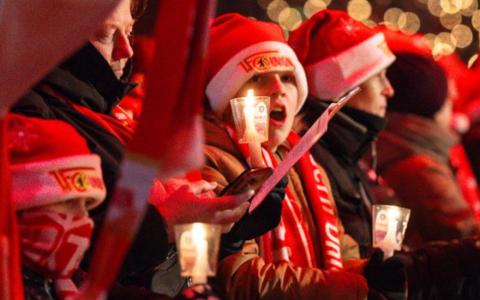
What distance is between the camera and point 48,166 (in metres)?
4.20

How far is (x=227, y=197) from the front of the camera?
4.63 m

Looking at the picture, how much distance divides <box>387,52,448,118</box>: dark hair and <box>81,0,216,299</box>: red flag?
5.04 m

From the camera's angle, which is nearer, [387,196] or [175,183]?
[175,183]

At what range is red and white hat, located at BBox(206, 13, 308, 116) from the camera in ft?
19.1

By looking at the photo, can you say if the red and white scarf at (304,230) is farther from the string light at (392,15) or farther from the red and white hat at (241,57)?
the string light at (392,15)

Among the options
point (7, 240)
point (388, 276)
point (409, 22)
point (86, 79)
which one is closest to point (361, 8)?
point (409, 22)

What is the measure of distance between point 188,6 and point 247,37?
2.49m

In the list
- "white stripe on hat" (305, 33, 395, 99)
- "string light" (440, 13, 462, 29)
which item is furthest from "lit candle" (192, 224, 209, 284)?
"string light" (440, 13, 462, 29)

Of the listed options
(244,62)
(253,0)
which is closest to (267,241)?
(244,62)

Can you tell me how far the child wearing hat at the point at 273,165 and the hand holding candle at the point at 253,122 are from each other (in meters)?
0.22

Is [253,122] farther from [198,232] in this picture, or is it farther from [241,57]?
[198,232]

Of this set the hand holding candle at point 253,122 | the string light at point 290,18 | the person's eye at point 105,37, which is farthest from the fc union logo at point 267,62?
the string light at point 290,18

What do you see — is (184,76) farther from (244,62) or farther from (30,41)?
(244,62)

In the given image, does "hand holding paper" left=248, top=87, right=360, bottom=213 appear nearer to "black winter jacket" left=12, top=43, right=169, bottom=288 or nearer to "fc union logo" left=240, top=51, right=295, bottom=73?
"black winter jacket" left=12, top=43, right=169, bottom=288
